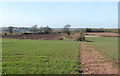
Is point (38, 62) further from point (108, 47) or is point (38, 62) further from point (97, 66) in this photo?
point (108, 47)

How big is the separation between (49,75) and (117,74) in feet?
14.8

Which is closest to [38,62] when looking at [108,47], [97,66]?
[97,66]

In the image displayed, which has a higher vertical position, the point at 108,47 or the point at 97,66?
the point at 97,66

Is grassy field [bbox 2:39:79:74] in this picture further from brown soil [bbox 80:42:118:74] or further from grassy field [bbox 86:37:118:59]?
grassy field [bbox 86:37:118:59]

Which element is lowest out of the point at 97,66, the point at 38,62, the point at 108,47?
the point at 108,47

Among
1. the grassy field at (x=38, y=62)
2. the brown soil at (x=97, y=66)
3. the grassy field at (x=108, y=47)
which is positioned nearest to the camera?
the grassy field at (x=38, y=62)

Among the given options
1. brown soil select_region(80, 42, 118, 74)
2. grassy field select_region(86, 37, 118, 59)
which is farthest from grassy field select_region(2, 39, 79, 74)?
grassy field select_region(86, 37, 118, 59)

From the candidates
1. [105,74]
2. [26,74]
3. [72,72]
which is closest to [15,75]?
[26,74]

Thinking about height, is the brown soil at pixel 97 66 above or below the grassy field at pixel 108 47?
above

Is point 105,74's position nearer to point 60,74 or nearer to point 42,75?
point 60,74

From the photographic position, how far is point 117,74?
25.2 feet

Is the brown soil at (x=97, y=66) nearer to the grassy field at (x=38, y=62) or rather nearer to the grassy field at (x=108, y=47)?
the grassy field at (x=38, y=62)

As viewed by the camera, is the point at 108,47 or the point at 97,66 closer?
the point at 97,66

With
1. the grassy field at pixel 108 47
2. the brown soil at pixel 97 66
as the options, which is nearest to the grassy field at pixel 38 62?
the brown soil at pixel 97 66
